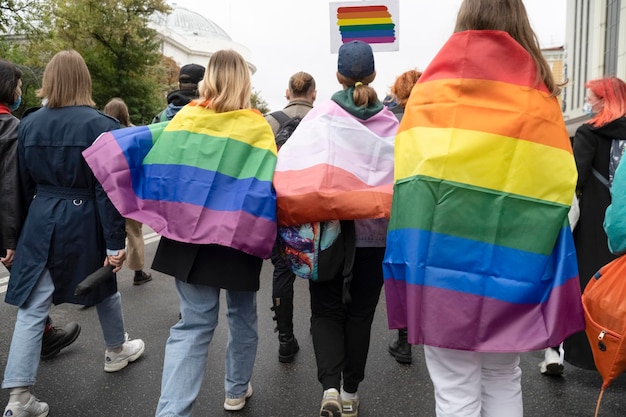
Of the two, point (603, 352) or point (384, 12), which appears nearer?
point (603, 352)

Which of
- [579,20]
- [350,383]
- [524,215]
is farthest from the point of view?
[579,20]

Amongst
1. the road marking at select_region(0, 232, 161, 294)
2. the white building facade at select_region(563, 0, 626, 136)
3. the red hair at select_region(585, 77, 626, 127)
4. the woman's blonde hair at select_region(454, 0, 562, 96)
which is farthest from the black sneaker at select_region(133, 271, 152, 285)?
the white building facade at select_region(563, 0, 626, 136)

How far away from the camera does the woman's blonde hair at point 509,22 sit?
2125 mm

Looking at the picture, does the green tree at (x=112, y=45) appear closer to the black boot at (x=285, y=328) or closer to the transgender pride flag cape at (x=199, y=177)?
the black boot at (x=285, y=328)

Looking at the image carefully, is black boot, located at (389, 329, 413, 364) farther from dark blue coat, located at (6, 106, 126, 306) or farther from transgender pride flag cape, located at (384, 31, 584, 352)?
dark blue coat, located at (6, 106, 126, 306)

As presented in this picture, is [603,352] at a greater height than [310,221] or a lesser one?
lesser

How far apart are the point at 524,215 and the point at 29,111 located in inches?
112

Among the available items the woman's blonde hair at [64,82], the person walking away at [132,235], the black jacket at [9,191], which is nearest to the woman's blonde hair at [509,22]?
the woman's blonde hair at [64,82]

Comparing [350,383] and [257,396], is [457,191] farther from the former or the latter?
[257,396]

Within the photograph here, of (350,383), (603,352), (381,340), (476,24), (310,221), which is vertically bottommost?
(381,340)

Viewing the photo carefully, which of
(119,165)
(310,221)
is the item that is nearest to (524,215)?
(310,221)

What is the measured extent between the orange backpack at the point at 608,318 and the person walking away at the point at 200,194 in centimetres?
140

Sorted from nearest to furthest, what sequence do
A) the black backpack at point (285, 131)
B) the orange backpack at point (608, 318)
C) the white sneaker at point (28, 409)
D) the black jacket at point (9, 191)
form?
the orange backpack at point (608, 318), the white sneaker at point (28, 409), the black backpack at point (285, 131), the black jacket at point (9, 191)

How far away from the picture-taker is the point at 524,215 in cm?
205
